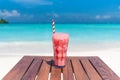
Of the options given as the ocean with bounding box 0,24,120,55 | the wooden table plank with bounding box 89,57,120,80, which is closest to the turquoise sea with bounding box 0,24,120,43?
the ocean with bounding box 0,24,120,55

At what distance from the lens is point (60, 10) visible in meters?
20.2

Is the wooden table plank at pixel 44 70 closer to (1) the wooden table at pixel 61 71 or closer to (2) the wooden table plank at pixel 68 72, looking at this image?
(1) the wooden table at pixel 61 71

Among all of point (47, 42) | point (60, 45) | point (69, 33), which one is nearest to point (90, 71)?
point (60, 45)

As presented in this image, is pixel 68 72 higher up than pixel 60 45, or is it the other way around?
pixel 60 45

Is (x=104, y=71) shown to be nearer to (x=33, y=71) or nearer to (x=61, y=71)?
(x=61, y=71)

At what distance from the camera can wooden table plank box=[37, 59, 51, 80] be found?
6.22 ft

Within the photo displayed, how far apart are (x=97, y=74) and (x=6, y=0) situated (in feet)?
64.0

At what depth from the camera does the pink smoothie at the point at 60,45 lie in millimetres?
2227

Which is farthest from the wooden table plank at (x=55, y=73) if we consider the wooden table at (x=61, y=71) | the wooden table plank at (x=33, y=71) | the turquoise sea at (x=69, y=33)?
the turquoise sea at (x=69, y=33)

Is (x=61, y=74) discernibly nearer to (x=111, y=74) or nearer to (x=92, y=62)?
(x=111, y=74)

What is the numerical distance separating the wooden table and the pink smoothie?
0.06 metres

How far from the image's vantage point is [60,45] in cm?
224

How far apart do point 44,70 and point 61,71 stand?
0.13m

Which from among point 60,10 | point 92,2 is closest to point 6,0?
point 60,10
